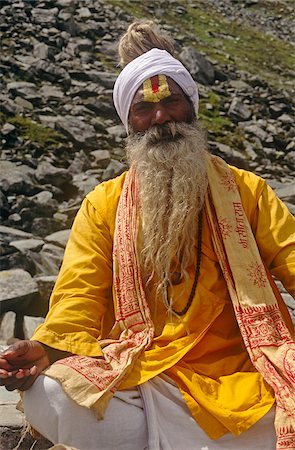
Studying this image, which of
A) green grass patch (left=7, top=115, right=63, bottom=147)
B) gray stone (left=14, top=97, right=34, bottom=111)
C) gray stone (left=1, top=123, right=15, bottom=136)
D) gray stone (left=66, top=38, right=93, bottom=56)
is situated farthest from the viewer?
gray stone (left=66, top=38, right=93, bottom=56)

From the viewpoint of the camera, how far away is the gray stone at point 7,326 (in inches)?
207

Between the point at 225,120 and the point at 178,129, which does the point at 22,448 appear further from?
the point at 225,120

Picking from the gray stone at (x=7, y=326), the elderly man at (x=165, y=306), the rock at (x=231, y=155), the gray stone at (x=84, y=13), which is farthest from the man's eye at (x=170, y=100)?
the gray stone at (x=84, y=13)

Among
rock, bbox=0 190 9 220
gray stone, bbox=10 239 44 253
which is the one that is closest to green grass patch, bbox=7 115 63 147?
rock, bbox=0 190 9 220

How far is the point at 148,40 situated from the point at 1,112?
21.6 feet

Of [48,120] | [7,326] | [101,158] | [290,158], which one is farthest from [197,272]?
[290,158]

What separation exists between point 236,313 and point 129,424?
752 millimetres

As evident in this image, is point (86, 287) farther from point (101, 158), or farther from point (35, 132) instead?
point (35, 132)

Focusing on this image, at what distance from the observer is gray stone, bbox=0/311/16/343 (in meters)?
5.25

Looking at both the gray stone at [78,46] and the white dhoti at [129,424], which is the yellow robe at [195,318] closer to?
the white dhoti at [129,424]

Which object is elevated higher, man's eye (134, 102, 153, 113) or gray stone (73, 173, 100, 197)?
man's eye (134, 102, 153, 113)

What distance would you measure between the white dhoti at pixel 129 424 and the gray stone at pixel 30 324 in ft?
6.99

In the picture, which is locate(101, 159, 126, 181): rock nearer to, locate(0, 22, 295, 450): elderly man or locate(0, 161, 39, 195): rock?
locate(0, 161, 39, 195): rock

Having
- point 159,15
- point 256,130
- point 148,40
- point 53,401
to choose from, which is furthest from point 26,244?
point 159,15
